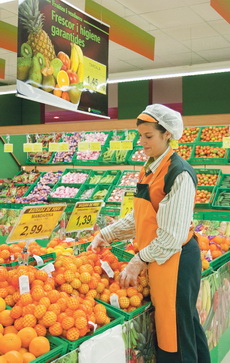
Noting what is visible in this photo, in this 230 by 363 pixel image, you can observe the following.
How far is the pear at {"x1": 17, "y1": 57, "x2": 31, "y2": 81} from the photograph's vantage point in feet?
10.9

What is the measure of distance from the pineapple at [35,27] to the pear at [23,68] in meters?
0.13

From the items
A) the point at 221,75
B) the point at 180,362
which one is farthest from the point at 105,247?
the point at 221,75

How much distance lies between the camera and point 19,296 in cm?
217

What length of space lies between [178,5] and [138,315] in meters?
Answer: 6.28

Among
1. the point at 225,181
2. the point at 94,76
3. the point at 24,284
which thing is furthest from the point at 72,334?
the point at 225,181

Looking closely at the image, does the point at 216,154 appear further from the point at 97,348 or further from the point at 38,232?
the point at 97,348

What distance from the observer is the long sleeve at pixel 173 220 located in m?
2.29

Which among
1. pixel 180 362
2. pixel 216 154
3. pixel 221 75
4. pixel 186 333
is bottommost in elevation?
pixel 180 362

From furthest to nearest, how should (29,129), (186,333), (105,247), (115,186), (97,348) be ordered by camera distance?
(115,186), (29,129), (105,247), (186,333), (97,348)

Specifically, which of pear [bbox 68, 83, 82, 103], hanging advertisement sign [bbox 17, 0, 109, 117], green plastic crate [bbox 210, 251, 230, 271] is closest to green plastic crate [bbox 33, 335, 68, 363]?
green plastic crate [bbox 210, 251, 230, 271]

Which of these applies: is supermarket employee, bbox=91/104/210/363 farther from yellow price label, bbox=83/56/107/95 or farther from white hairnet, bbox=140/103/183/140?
yellow price label, bbox=83/56/107/95

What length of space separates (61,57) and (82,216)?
4.77 ft

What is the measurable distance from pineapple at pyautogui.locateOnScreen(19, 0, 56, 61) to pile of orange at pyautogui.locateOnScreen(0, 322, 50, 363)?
2334 millimetres

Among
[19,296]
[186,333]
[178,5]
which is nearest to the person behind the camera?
[19,296]
